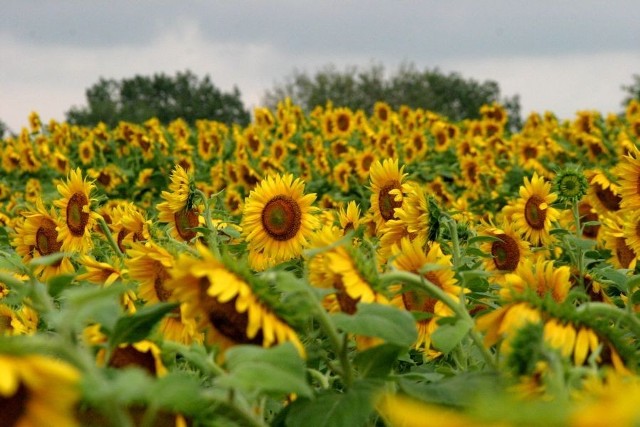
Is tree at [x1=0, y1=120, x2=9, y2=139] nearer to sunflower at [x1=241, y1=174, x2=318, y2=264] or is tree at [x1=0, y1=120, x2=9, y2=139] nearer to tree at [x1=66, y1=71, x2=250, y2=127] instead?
sunflower at [x1=241, y1=174, x2=318, y2=264]

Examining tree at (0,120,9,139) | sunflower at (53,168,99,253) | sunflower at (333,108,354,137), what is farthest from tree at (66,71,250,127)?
sunflower at (53,168,99,253)

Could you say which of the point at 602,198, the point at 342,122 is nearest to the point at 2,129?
the point at 342,122

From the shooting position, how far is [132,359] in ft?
4.07

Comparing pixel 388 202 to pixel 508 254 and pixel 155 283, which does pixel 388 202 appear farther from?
pixel 155 283

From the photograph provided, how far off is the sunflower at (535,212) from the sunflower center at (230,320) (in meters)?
2.08

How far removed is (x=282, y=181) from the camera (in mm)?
2652

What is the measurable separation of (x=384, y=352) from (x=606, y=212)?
287cm

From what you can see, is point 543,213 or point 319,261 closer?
point 319,261

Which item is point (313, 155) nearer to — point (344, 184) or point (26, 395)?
point (344, 184)

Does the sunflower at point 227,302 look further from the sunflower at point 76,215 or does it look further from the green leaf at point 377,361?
the sunflower at point 76,215

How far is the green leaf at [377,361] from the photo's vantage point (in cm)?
128

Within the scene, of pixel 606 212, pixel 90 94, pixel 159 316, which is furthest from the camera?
pixel 90 94

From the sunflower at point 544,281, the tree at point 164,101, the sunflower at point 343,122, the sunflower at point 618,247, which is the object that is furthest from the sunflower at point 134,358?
the tree at point 164,101

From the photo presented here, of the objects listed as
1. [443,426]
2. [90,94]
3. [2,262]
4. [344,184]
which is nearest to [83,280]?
[2,262]
